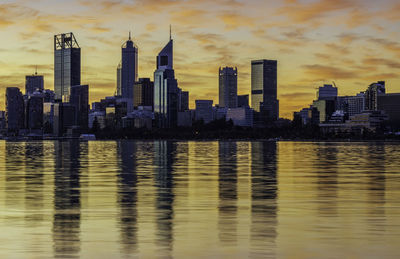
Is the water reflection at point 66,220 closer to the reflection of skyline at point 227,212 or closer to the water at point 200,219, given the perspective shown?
the water at point 200,219

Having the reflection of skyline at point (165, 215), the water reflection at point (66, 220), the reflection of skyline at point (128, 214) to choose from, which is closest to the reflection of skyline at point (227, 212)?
the reflection of skyline at point (165, 215)

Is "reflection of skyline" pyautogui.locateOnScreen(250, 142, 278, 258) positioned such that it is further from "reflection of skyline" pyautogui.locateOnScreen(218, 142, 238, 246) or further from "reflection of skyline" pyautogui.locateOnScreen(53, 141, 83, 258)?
"reflection of skyline" pyautogui.locateOnScreen(53, 141, 83, 258)

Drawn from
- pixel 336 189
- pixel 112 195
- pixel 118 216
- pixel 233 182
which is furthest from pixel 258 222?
pixel 233 182

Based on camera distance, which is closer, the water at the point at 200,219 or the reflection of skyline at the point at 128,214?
the water at the point at 200,219

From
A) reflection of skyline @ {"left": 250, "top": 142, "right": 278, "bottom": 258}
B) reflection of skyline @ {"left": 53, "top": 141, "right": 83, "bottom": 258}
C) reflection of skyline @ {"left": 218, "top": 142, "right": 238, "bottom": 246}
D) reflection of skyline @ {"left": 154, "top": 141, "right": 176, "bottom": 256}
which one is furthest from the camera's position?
reflection of skyline @ {"left": 218, "top": 142, "right": 238, "bottom": 246}

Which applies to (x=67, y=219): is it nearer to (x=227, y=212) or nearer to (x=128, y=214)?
(x=128, y=214)

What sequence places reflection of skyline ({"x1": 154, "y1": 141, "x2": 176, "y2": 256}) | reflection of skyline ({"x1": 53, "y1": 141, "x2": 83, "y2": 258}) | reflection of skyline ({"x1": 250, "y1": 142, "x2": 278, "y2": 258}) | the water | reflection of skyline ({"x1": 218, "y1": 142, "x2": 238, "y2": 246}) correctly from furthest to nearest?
1. reflection of skyline ({"x1": 218, "y1": 142, "x2": 238, "y2": 246})
2. reflection of skyline ({"x1": 154, "y1": 141, "x2": 176, "y2": 256})
3. reflection of skyline ({"x1": 53, "y1": 141, "x2": 83, "y2": 258})
4. reflection of skyline ({"x1": 250, "y1": 142, "x2": 278, "y2": 258})
5. the water

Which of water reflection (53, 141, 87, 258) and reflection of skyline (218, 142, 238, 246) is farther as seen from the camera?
reflection of skyline (218, 142, 238, 246)

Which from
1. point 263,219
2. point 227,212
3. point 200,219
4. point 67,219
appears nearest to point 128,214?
point 67,219

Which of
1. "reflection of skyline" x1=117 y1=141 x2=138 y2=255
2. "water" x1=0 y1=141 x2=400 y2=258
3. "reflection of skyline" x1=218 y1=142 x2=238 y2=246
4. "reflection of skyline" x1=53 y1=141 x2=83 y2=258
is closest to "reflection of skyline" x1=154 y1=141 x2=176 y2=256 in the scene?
"water" x1=0 y1=141 x2=400 y2=258

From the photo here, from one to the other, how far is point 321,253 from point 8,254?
33.6 ft

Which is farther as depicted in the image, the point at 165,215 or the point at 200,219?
the point at 165,215

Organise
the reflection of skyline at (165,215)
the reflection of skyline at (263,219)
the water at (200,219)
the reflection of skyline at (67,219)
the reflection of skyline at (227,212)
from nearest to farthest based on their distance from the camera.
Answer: the water at (200,219)
the reflection of skyline at (263,219)
the reflection of skyline at (67,219)
the reflection of skyline at (165,215)
the reflection of skyline at (227,212)

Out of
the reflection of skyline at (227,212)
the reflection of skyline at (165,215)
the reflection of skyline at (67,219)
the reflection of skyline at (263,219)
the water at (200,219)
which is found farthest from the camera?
the reflection of skyline at (227,212)
